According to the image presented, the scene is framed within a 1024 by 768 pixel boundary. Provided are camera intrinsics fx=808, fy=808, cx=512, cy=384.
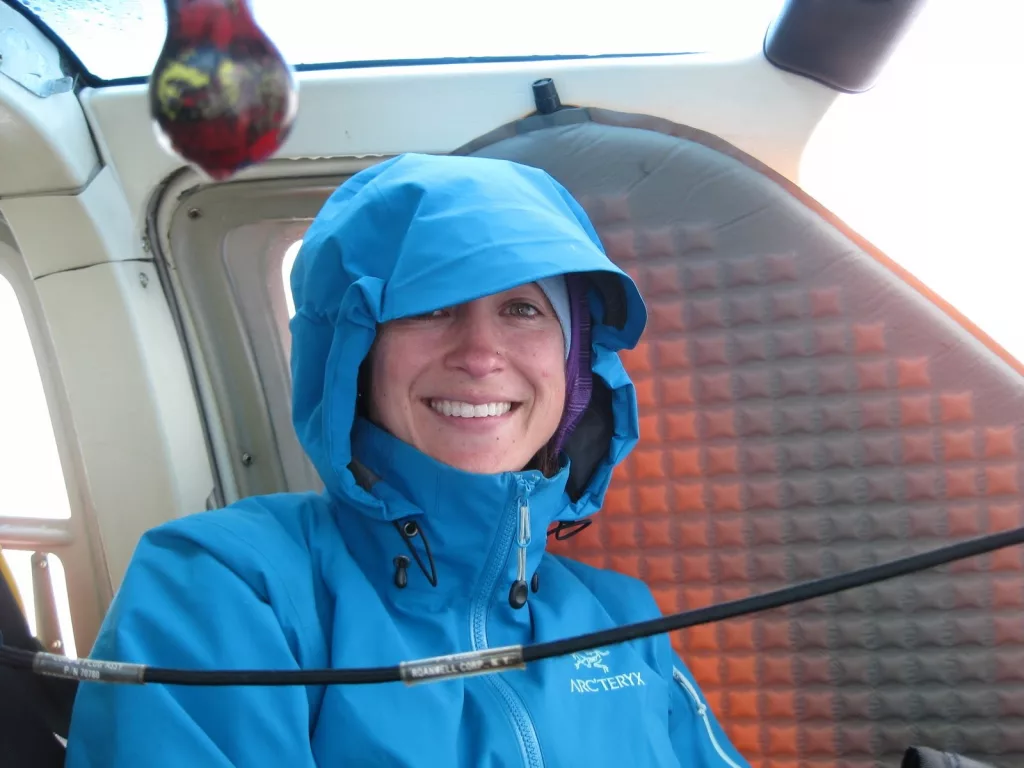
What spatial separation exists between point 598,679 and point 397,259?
21.7 inches

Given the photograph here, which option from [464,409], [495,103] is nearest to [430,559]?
[464,409]

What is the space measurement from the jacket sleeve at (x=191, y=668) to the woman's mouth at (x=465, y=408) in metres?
0.26

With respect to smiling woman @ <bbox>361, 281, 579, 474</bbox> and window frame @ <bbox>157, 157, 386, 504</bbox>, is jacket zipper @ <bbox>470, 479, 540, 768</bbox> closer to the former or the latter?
smiling woman @ <bbox>361, 281, 579, 474</bbox>

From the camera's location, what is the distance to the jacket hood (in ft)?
2.66

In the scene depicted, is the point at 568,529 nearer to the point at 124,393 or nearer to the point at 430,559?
the point at 430,559

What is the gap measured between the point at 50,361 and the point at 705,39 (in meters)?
1.34

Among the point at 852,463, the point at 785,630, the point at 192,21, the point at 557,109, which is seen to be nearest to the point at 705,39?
the point at 557,109

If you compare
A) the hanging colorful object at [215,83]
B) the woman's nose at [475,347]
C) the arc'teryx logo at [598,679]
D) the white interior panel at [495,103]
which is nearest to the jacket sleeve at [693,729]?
the arc'teryx logo at [598,679]

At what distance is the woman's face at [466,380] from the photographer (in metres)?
0.92

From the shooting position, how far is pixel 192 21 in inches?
12.7

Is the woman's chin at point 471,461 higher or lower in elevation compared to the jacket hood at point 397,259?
lower

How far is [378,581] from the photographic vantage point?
935mm

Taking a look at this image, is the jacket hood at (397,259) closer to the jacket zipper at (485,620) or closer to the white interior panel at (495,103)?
the jacket zipper at (485,620)

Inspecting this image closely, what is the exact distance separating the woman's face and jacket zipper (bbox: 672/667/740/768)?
0.42 metres
